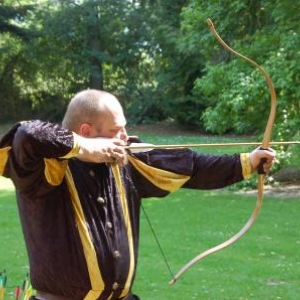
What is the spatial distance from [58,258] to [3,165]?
0.31 m

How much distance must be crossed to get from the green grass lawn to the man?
296cm

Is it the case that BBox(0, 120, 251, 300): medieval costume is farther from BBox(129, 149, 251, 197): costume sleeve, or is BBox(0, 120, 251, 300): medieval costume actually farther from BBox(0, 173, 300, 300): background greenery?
BBox(0, 173, 300, 300): background greenery

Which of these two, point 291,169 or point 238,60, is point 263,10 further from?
point 291,169

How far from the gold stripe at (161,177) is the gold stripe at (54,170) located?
0.26m

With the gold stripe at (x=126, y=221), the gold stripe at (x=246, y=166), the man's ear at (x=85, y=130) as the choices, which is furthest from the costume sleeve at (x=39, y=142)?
the gold stripe at (x=246, y=166)

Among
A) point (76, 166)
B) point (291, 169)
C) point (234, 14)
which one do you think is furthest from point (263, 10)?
point (76, 166)

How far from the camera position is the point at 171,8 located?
955 inches

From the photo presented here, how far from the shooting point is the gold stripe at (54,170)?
197 cm

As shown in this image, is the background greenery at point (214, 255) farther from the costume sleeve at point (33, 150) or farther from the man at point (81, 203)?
the costume sleeve at point (33, 150)

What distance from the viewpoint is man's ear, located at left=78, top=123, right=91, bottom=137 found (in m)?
2.12

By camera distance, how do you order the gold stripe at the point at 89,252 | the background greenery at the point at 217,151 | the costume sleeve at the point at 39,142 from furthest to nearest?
the background greenery at the point at 217,151 < the gold stripe at the point at 89,252 < the costume sleeve at the point at 39,142

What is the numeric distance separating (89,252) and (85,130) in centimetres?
36

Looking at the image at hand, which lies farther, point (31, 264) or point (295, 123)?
point (295, 123)

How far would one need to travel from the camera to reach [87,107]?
2.11 metres
